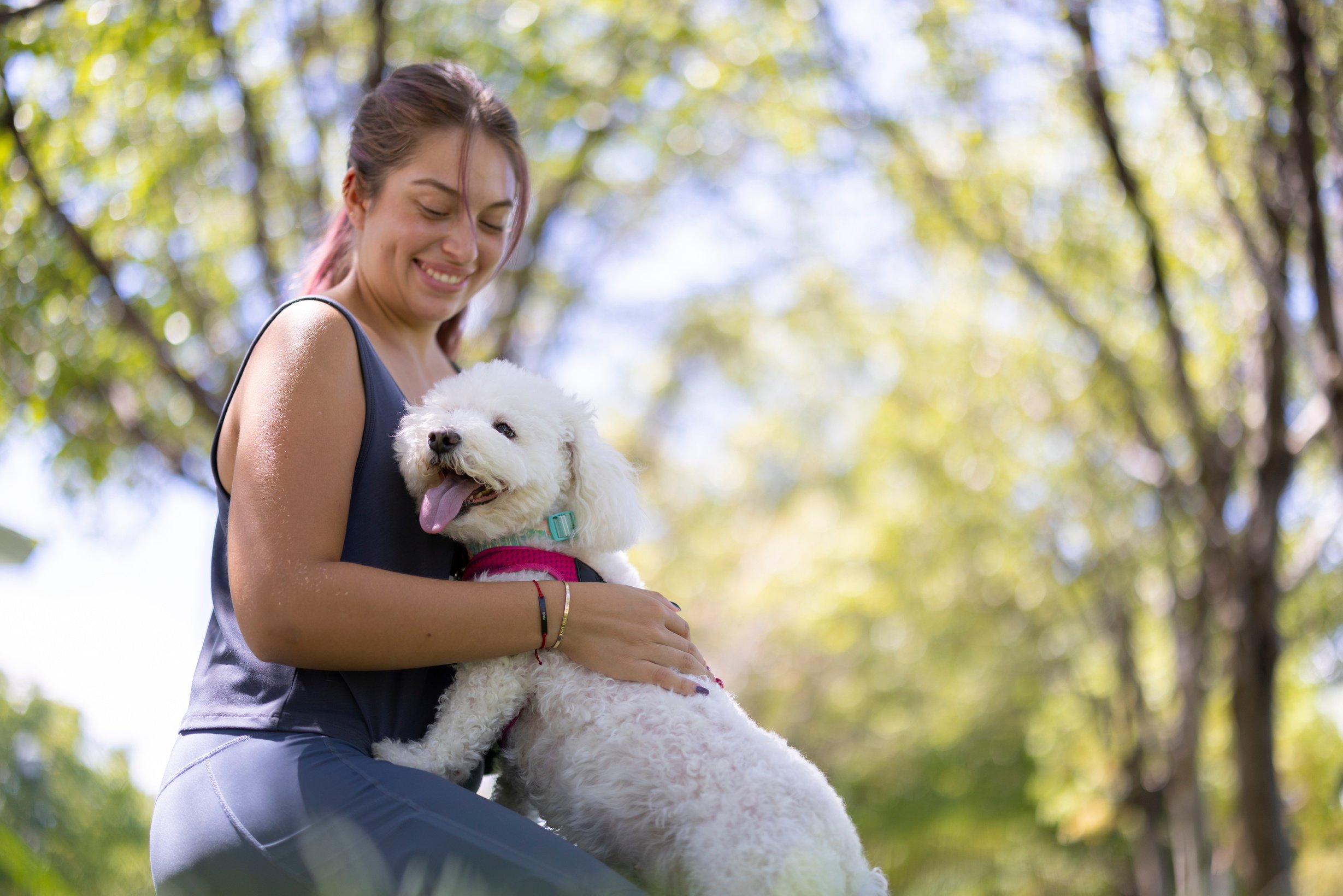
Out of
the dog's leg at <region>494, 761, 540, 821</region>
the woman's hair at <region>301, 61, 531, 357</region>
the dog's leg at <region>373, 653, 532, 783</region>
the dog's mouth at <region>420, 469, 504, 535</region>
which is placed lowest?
the dog's leg at <region>494, 761, 540, 821</region>

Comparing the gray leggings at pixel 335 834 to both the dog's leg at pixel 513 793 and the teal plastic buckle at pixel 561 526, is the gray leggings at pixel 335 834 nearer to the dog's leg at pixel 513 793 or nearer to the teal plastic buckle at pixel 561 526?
the dog's leg at pixel 513 793

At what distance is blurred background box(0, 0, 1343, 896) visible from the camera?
552cm

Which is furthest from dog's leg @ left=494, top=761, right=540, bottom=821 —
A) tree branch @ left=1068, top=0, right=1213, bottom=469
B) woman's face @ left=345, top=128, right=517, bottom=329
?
tree branch @ left=1068, top=0, right=1213, bottom=469

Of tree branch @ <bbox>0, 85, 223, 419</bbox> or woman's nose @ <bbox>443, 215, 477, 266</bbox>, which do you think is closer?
woman's nose @ <bbox>443, 215, 477, 266</bbox>

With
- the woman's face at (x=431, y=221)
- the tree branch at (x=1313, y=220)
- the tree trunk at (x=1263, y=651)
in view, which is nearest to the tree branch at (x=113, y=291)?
the woman's face at (x=431, y=221)

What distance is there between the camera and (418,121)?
8.06 ft

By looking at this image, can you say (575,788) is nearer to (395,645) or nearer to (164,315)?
(395,645)

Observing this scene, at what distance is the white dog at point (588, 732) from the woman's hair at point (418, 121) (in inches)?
22.6

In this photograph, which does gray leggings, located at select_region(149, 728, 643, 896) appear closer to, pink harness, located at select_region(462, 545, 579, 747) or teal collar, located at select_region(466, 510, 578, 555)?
pink harness, located at select_region(462, 545, 579, 747)

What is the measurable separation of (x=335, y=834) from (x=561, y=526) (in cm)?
78

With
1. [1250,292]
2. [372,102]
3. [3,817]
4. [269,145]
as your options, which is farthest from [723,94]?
[3,817]

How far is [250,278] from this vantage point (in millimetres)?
7375

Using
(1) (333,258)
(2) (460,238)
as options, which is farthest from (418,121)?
(1) (333,258)

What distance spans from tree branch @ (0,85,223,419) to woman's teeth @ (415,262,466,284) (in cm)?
329
